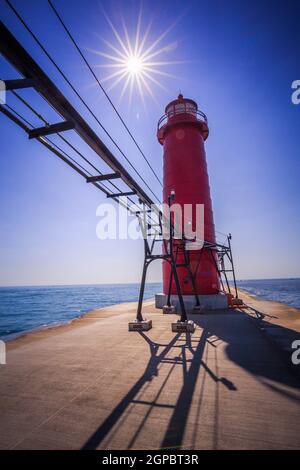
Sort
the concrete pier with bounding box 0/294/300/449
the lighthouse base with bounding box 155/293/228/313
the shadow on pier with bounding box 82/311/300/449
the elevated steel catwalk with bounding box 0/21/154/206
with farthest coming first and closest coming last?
the lighthouse base with bounding box 155/293/228/313 < the elevated steel catwalk with bounding box 0/21/154/206 < the shadow on pier with bounding box 82/311/300/449 < the concrete pier with bounding box 0/294/300/449

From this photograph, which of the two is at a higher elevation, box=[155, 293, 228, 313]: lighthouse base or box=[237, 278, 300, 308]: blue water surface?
box=[155, 293, 228, 313]: lighthouse base

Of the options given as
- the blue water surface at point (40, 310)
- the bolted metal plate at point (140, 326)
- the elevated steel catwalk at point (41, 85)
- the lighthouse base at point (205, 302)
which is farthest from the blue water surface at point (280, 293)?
the elevated steel catwalk at point (41, 85)

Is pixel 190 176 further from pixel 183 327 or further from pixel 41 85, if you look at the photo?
pixel 41 85

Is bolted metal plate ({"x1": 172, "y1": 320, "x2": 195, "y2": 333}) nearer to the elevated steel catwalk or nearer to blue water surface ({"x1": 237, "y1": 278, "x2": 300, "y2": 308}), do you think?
the elevated steel catwalk

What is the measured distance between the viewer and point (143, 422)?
300cm

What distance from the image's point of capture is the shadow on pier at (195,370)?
2.82 m

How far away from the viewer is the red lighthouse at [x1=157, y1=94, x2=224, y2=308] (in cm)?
1421

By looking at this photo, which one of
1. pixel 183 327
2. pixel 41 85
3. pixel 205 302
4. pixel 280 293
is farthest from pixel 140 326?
pixel 280 293

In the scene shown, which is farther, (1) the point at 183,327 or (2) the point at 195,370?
(1) the point at 183,327

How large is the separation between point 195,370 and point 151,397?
4.70 feet

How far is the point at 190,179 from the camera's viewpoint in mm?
14727

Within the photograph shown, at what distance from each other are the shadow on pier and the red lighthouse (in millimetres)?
5564

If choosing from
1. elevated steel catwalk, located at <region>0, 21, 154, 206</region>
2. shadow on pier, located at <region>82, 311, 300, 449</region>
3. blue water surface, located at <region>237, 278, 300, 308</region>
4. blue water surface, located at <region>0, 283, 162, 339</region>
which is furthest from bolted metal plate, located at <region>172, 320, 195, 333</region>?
blue water surface, located at <region>237, 278, 300, 308</region>
